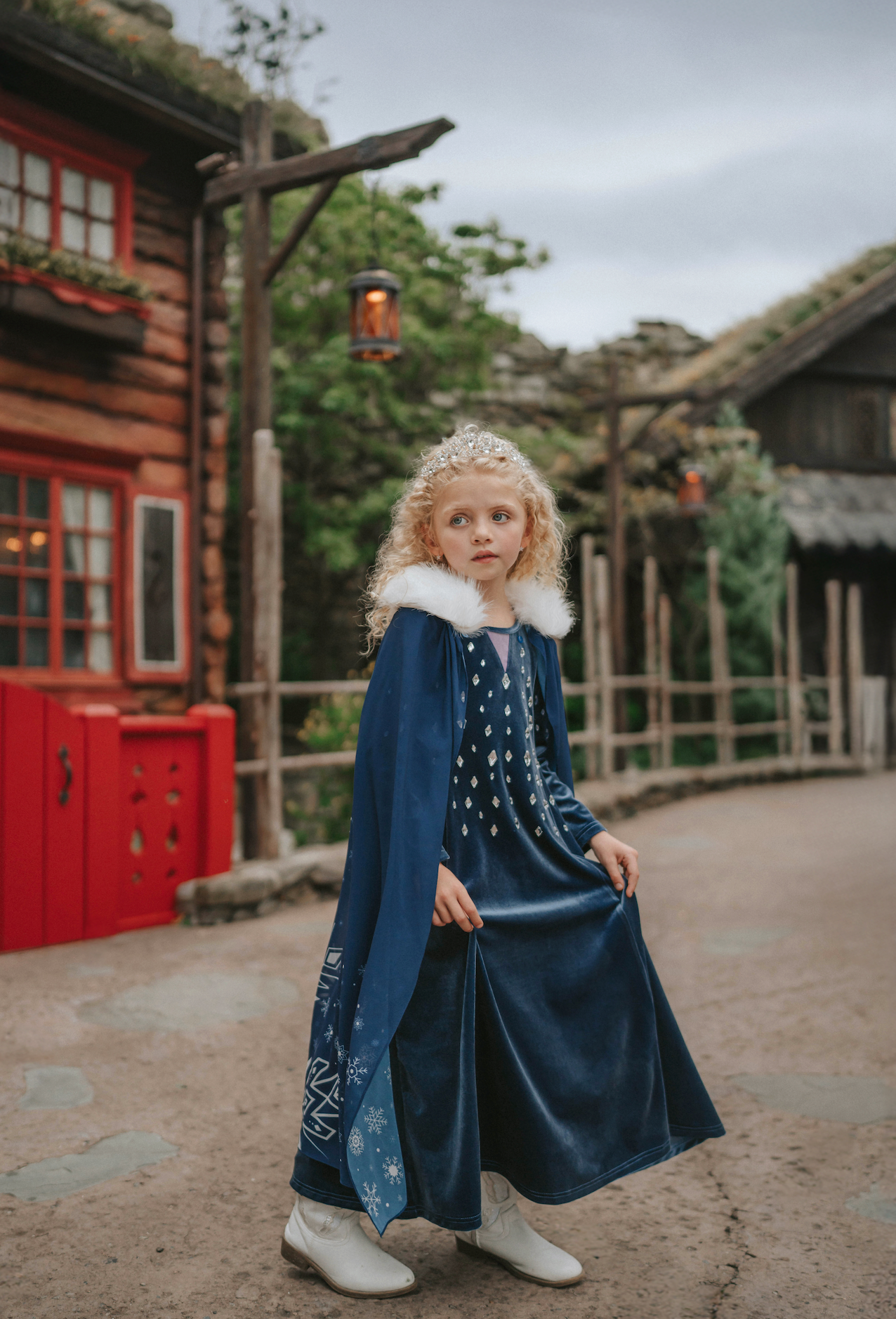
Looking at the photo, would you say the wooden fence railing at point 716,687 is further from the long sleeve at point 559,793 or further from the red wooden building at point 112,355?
the long sleeve at point 559,793

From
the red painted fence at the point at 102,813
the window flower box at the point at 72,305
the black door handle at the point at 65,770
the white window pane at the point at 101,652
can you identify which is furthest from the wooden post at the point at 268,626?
the white window pane at the point at 101,652

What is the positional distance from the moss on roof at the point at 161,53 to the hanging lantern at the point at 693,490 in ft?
17.2

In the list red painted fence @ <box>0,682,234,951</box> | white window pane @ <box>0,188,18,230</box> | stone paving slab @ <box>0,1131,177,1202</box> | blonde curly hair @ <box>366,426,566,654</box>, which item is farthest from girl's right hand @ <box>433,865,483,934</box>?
white window pane @ <box>0,188,18,230</box>

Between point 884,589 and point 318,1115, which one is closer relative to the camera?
point 318,1115

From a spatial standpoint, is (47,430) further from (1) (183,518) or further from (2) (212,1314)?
(2) (212,1314)

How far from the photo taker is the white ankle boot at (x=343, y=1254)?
2.00 metres

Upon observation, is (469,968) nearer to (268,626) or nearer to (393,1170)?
(393,1170)

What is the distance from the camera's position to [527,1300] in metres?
2.02

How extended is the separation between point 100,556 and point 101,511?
0.30 m

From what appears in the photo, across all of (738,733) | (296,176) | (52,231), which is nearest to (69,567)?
(52,231)

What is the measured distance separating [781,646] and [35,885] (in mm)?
10294

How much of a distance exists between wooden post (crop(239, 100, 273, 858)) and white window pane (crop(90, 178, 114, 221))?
4.58ft

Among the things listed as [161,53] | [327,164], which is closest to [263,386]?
[327,164]

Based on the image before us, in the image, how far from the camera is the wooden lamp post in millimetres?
5594
